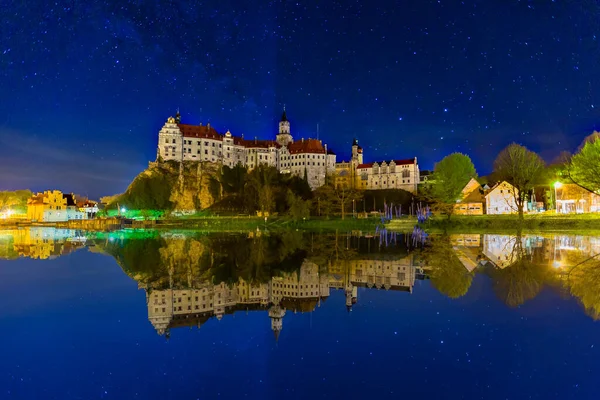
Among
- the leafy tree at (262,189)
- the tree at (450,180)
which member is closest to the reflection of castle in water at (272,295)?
the tree at (450,180)

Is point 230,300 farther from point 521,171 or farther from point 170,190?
point 170,190

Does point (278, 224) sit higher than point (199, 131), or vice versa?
point (199, 131)

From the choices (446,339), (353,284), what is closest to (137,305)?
(353,284)

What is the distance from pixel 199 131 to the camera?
111 m

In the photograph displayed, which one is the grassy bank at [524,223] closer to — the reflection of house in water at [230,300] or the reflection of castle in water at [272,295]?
the reflection of castle in water at [272,295]

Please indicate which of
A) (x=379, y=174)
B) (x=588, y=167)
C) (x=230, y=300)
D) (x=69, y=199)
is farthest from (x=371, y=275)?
(x=69, y=199)

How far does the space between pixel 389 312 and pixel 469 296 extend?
2484mm

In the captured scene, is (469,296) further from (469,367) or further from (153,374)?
(153,374)

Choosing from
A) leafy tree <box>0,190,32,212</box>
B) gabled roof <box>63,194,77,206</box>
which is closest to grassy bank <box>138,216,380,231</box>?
gabled roof <box>63,194,77,206</box>

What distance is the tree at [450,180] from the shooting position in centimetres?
5775

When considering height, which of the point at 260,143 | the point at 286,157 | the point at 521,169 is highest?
the point at 260,143

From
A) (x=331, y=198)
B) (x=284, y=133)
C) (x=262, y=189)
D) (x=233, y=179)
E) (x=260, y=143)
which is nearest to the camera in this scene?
(x=331, y=198)

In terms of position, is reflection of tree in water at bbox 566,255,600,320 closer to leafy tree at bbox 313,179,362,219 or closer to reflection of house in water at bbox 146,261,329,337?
reflection of house in water at bbox 146,261,329,337

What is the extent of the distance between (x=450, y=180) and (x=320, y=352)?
194 ft
